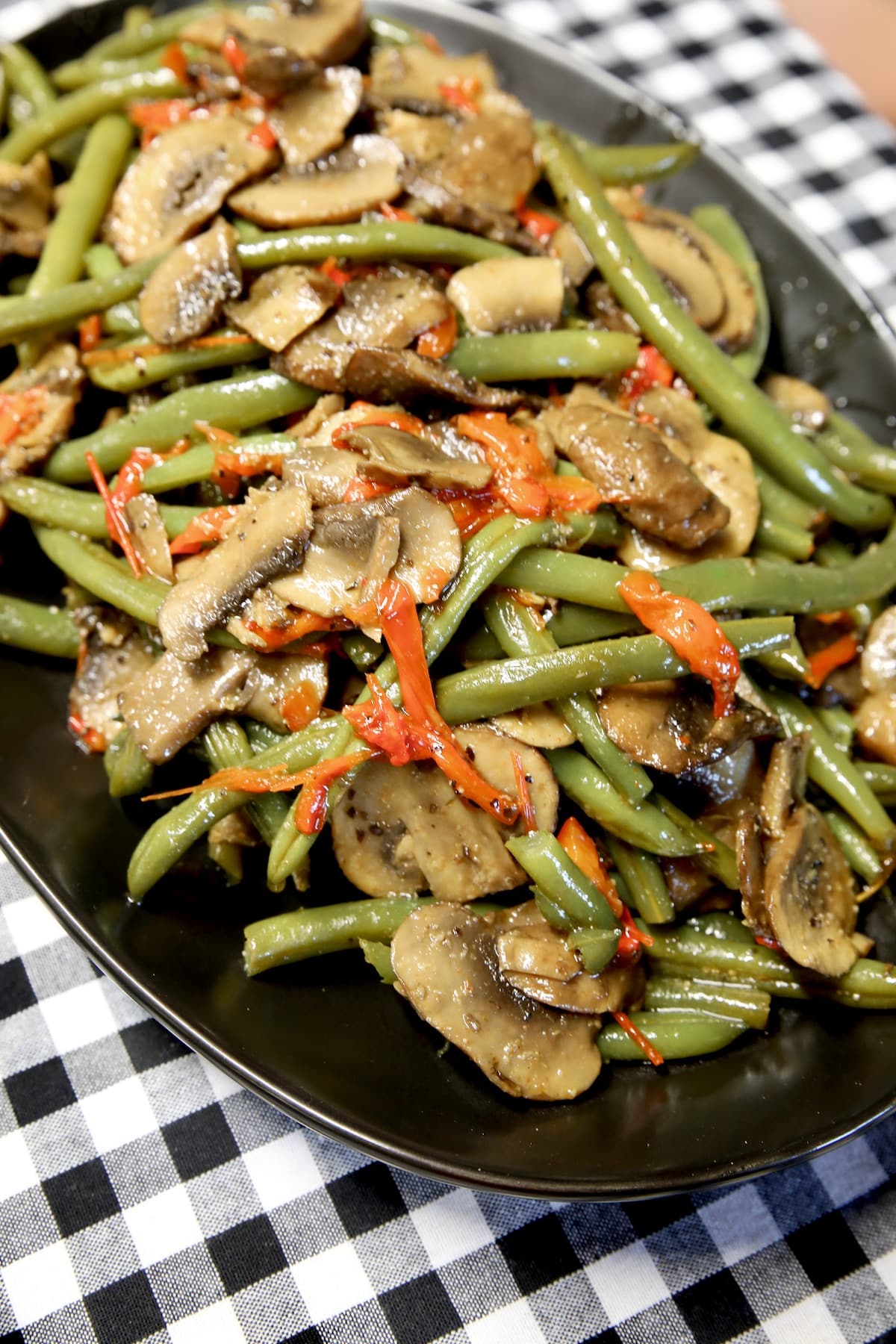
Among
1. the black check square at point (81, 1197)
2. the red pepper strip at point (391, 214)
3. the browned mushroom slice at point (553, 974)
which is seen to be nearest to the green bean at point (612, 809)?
the browned mushroom slice at point (553, 974)

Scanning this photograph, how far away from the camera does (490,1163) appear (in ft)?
8.84

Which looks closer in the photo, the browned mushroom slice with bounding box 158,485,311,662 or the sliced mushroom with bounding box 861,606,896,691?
the browned mushroom slice with bounding box 158,485,311,662

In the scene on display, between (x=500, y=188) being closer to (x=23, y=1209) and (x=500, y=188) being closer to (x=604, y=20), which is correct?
(x=604, y=20)

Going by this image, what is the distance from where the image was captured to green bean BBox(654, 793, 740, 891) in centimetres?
314

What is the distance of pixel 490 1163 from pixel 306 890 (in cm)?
94

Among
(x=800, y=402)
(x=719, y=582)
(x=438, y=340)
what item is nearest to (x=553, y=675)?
(x=719, y=582)

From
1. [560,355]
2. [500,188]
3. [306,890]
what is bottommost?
[306,890]

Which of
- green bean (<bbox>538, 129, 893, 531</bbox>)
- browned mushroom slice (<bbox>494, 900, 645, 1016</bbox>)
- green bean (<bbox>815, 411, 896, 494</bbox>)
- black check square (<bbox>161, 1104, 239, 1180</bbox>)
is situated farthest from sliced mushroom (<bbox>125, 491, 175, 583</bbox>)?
green bean (<bbox>815, 411, 896, 494</bbox>)

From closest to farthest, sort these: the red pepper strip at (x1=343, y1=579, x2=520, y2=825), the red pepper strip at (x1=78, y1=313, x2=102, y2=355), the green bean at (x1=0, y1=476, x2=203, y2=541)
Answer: the red pepper strip at (x1=343, y1=579, x2=520, y2=825)
the green bean at (x1=0, y1=476, x2=203, y2=541)
the red pepper strip at (x1=78, y1=313, x2=102, y2=355)

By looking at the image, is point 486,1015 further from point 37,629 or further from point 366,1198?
point 37,629

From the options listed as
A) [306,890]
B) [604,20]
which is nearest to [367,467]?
[306,890]

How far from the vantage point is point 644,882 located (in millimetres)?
3141

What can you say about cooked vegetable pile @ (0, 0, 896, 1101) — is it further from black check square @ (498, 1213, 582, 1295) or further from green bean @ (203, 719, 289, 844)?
black check square @ (498, 1213, 582, 1295)

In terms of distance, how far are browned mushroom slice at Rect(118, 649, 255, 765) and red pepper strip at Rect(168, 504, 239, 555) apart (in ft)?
1.11
